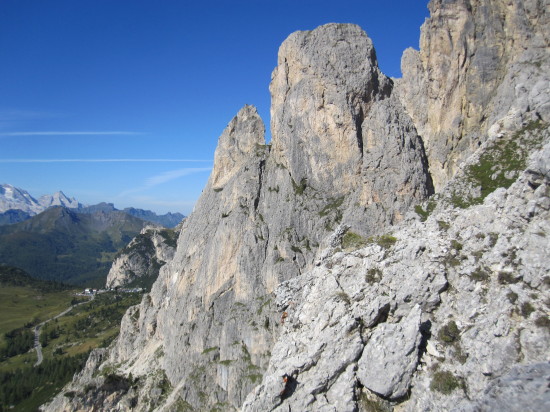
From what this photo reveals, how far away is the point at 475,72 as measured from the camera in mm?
62188

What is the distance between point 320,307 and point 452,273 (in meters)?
13.8

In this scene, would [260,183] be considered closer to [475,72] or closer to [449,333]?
[475,72]

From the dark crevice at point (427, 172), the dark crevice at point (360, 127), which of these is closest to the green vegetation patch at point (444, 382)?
the dark crevice at point (427, 172)

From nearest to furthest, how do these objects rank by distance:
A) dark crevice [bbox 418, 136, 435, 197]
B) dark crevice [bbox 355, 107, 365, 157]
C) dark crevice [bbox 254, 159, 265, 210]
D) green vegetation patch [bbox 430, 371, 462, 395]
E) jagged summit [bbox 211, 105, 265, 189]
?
green vegetation patch [bbox 430, 371, 462, 395]
dark crevice [bbox 418, 136, 435, 197]
dark crevice [bbox 355, 107, 365, 157]
dark crevice [bbox 254, 159, 265, 210]
jagged summit [bbox 211, 105, 265, 189]

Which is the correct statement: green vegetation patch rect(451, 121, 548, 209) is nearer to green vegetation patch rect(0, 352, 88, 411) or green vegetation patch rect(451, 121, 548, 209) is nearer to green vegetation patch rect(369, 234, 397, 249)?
green vegetation patch rect(369, 234, 397, 249)

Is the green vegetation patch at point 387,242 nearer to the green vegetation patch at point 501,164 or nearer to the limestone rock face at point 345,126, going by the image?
the green vegetation patch at point 501,164

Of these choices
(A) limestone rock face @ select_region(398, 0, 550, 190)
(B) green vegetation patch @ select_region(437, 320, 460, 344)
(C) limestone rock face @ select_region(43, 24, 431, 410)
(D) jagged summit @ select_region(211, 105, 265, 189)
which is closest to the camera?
(B) green vegetation patch @ select_region(437, 320, 460, 344)

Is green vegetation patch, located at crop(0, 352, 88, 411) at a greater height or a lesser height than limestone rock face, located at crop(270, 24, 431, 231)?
lesser

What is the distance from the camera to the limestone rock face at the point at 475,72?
2152 inches

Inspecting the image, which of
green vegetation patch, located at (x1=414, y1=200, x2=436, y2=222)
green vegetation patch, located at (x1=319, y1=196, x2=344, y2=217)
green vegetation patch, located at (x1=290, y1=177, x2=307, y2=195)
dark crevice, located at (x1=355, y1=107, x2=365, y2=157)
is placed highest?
dark crevice, located at (x1=355, y1=107, x2=365, y2=157)

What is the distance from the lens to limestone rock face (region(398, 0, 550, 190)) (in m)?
54.7

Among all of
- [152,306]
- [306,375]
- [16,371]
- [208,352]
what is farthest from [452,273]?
[16,371]

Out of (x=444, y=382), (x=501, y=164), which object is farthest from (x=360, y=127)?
(x=444, y=382)

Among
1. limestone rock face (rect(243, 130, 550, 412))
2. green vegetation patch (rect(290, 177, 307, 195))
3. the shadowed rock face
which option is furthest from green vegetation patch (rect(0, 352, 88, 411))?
limestone rock face (rect(243, 130, 550, 412))
